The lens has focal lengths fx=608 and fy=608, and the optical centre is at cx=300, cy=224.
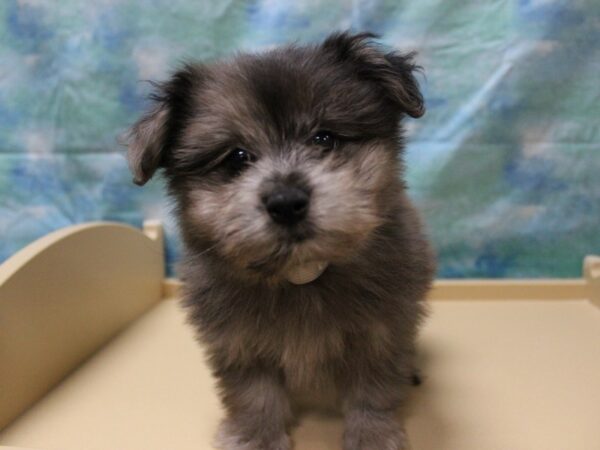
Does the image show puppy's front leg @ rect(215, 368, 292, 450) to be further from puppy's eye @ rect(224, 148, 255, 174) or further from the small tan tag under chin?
puppy's eye @ rect(224, 148, 255, 174)

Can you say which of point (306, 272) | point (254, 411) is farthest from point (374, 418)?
point (306, 272)

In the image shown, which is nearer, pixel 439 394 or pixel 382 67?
pixel 382 67

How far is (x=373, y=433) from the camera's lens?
4.15 ft

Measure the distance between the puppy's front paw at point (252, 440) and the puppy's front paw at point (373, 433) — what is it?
0.45ft

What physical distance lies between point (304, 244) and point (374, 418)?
0.49m

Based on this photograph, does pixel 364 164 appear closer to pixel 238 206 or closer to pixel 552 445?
pixel 238 206

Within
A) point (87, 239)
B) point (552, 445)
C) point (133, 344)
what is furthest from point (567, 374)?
point (87, 239)

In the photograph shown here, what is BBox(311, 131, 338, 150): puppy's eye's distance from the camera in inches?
46.1

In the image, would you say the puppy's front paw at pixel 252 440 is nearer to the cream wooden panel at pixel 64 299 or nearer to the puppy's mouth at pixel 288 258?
the puppy's mouth at pixel 288 258

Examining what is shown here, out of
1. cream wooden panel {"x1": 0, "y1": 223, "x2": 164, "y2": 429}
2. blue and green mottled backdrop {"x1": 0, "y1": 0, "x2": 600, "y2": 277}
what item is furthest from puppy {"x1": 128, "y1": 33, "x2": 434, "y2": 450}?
blue and green mottled backdrop {"x1": 0, "y1": 0, "x2": 600, "y2": 277}

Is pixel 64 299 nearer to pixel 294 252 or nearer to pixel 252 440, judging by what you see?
pixel 252 440

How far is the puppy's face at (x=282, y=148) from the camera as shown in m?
1.03

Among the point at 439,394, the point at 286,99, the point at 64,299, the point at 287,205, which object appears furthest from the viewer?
the point at 64,299

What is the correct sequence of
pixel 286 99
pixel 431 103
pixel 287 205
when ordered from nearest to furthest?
pixel 287 205, pixel 286 99, pixel 431 103
